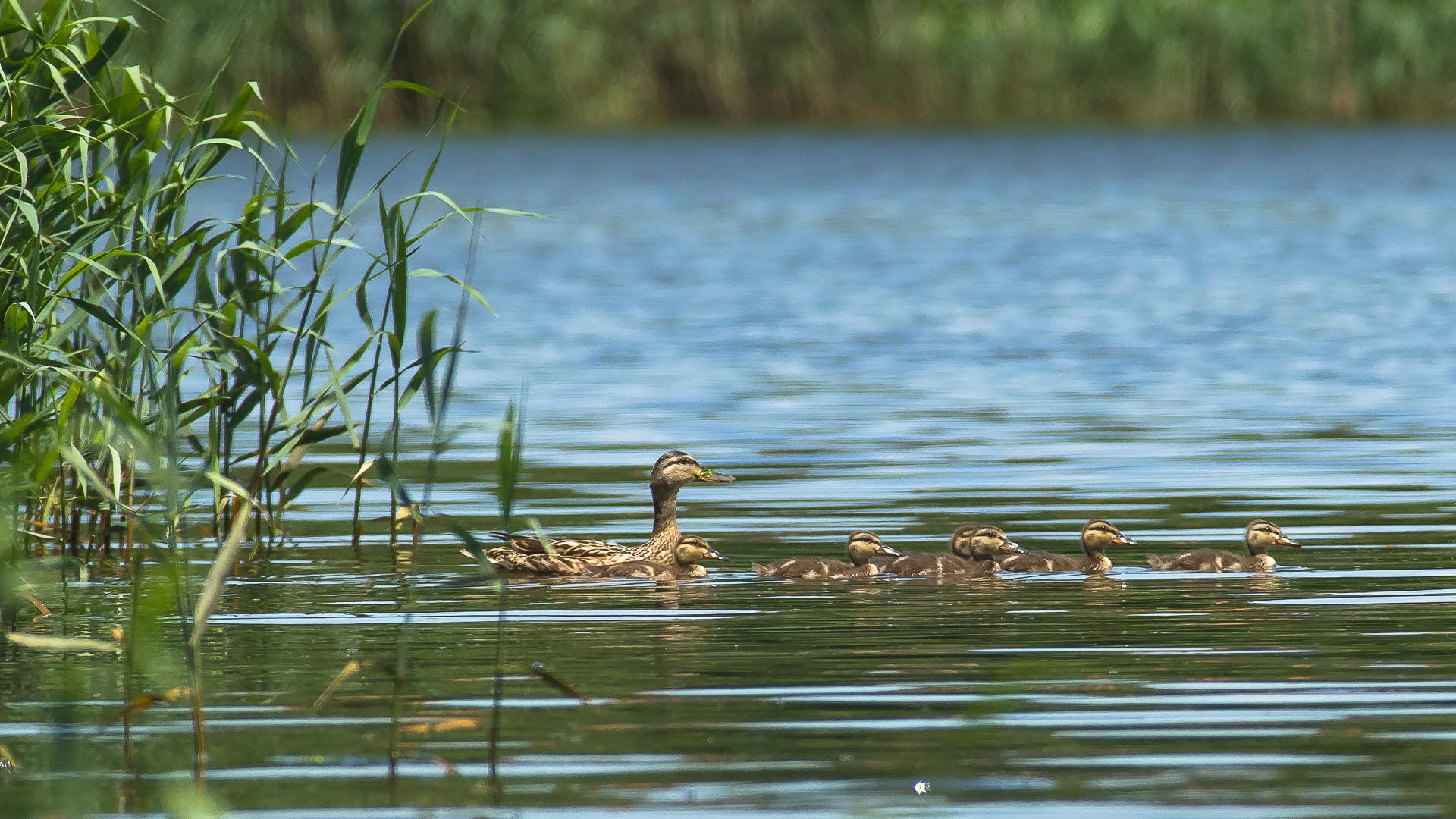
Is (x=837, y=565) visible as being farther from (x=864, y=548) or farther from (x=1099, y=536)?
(x=1099, y=536)

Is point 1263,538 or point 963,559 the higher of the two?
point 1263,538

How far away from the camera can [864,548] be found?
8.59 metres

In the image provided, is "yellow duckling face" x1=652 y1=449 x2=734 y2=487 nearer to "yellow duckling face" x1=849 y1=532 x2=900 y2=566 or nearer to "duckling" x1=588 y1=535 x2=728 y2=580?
"duckling" x1=588 y1=535 x2=728 y2=580

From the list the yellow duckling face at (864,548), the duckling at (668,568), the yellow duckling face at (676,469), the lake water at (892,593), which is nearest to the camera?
the lake water at (892,593)

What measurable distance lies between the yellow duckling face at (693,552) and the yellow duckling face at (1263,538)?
5.76 ft

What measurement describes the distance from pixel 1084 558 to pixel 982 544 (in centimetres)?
34

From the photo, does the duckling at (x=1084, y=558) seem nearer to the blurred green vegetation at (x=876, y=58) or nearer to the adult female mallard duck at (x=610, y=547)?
the adult female mallard duck at (x=610, y=547)

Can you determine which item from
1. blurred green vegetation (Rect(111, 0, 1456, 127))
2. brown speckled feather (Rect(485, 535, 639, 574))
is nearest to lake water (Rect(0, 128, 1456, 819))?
brown speckled feather (Rect(485, 535, 639, 574))

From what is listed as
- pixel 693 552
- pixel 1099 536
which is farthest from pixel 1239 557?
pixel 693 552

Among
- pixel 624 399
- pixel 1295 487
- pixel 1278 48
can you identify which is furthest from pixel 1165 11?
pixel 1295 487

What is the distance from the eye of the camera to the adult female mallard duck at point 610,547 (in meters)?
8.67

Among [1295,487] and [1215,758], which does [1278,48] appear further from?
[1215,758]

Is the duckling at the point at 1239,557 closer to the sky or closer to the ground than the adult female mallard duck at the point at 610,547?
closer to the sky

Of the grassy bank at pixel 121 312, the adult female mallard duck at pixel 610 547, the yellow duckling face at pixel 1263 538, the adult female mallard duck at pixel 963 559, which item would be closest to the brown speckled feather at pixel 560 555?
the adult female mallard duck at pixel 610 547
